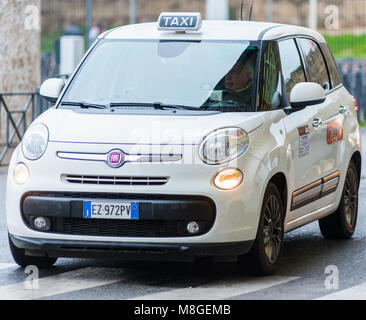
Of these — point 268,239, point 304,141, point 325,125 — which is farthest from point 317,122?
point 268,239

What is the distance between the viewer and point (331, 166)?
30.6ft

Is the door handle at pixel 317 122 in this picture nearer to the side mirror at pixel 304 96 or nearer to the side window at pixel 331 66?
the side mirror at pixel 304 96

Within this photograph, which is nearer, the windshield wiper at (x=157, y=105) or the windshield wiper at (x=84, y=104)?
the windshield wiper at (x=157, y=105)

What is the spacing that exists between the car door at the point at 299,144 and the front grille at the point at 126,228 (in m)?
1.17

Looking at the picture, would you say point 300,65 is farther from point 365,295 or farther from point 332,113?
point 365,295

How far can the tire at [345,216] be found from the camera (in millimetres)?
9805

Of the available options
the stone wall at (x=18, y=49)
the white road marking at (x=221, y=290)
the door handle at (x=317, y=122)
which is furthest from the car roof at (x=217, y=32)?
the stone wall at (x=18, y=49)

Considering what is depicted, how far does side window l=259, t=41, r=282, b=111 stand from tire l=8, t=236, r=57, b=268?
6.12 feet

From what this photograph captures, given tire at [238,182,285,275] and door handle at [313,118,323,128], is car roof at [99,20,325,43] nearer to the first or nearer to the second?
door handle at [313,118,323,128]

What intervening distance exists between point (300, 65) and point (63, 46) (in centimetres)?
1111

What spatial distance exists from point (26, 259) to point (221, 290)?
5.13 feet

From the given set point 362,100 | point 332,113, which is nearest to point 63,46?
point 362,100

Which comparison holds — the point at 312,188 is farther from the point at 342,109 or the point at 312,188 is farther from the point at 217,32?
the point at 217,32

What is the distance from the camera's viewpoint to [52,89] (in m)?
8.85
